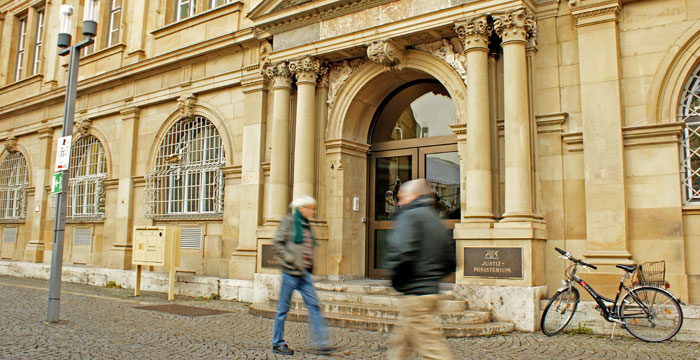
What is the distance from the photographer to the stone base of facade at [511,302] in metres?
8.23

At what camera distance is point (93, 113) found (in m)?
16.9

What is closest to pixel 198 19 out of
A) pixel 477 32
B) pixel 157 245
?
pixel 157 245

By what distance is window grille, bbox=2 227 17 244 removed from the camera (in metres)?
19.9

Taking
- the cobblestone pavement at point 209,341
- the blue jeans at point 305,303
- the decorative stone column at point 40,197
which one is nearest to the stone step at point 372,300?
the cobblestone pavement at point 209,341

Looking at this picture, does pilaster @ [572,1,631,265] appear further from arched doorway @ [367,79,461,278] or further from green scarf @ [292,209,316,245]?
green scarf @ [292,209,316,245]

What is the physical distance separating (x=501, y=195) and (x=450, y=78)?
228 centimetres

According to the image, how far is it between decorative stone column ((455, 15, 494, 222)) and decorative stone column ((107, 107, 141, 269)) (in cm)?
980

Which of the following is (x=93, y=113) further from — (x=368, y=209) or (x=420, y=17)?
(x=420, y=17)

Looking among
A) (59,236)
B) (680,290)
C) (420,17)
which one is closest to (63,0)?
(59,236)

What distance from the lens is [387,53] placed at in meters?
10.3

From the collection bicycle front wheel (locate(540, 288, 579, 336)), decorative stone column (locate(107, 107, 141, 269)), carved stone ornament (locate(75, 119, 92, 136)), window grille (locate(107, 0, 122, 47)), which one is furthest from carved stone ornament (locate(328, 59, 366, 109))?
carved stone ornament (locate(75, 119, 92, 136))

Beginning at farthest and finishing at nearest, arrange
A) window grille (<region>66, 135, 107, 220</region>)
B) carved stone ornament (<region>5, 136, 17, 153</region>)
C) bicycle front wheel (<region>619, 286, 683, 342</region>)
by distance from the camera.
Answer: carved stone ornament (<region>5, 136, 17, 153</region>) < window grille (<region>66, 135, 107, 220</region>) < bicycle front wheel (<region>619, 286, 683, 342</region>)

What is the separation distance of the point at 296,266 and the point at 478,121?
166 inches

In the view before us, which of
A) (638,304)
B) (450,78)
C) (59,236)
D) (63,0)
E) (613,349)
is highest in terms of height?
(63,0)
